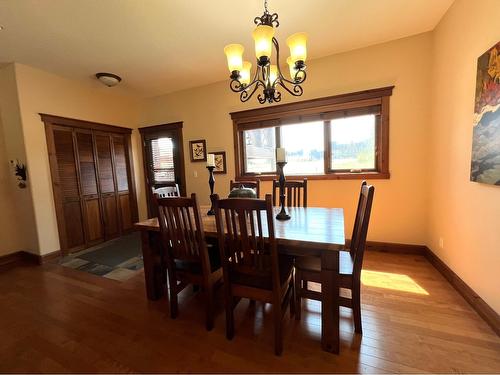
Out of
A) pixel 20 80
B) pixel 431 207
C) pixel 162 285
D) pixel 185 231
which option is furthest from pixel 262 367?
pixel 20 80

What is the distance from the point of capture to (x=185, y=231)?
1.65m

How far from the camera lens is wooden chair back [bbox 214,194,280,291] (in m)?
1.32

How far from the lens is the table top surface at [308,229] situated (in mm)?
1348

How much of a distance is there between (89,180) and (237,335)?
3482mm

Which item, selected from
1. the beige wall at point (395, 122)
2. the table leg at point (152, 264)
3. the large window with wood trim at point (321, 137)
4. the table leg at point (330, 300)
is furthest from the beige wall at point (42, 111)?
the table leg at point (330, 300)

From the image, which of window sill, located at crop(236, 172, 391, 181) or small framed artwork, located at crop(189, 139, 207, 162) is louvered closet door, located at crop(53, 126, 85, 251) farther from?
window sill, located at crop(236, 172, 391, 181)

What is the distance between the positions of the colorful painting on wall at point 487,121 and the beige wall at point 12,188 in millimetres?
4881

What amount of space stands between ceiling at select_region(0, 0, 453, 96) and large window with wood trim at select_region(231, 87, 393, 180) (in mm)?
715

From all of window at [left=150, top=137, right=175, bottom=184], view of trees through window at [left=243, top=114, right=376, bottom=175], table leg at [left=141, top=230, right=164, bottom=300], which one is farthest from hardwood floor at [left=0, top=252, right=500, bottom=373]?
window at [left=150, top=137, right=175, bottom=184]

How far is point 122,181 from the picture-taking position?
423 centimetres

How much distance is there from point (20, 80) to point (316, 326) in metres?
4.43

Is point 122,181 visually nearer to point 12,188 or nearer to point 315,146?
point 12,188

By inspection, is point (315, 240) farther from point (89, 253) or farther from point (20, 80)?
point (20, 80)

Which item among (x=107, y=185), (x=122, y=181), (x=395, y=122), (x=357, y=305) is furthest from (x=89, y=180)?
(x=395, y=122)
